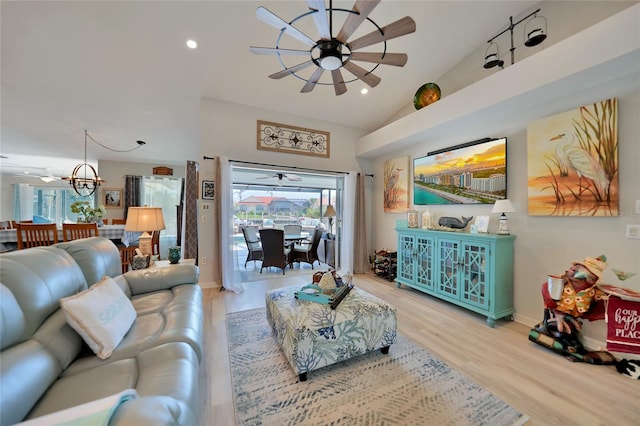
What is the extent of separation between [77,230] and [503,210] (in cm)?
564

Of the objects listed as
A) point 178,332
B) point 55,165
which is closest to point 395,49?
point 178,332

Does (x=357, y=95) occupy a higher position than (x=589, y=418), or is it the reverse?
(x=357, y=95)

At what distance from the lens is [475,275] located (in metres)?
2.88

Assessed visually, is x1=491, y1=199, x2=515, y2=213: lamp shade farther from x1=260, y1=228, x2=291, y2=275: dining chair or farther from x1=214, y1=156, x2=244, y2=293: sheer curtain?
x1=214, y1=156, x2=244, y2=293: sheer curtain

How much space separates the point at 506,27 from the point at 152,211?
4.84m

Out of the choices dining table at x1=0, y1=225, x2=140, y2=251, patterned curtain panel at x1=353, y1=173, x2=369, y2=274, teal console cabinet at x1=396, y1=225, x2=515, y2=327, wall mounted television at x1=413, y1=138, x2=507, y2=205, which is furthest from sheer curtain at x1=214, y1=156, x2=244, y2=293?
wall mounted television at x1=413, y1=138, x2=507, y2=205

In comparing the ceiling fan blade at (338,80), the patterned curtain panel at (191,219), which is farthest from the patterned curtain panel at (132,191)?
the ceiling fan blade at (338,80)

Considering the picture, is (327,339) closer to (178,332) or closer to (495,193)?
(178,332)

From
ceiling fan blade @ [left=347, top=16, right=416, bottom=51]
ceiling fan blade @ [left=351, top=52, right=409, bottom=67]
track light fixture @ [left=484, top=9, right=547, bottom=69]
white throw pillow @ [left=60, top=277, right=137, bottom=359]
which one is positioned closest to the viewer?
white throw pillow @ [left=60, top=277, right=137, bottom=359]

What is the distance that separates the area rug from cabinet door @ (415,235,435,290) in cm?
144

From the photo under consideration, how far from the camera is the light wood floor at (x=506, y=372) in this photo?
1535 mm

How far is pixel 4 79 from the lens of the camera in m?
3.05

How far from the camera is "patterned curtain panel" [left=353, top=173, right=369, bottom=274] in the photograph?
4.93 meters

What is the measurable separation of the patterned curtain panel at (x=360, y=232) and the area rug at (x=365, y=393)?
272cm
